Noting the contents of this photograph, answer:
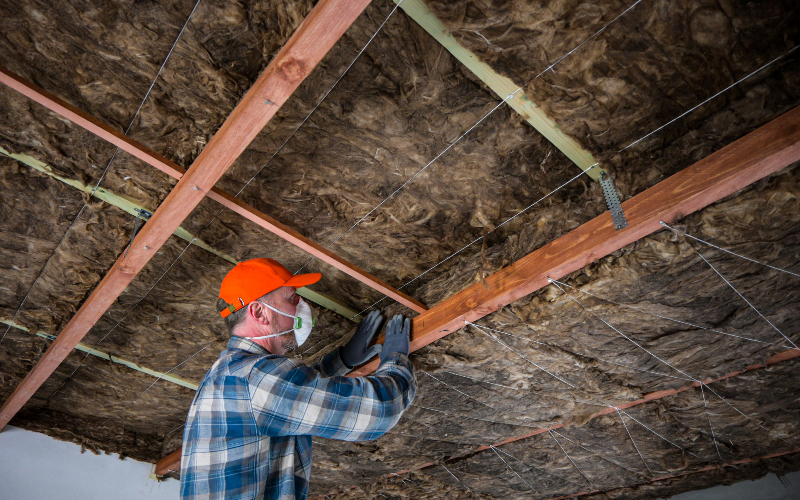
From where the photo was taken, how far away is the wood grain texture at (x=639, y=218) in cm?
140

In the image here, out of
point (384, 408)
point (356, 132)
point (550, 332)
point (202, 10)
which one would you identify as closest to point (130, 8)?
point (202, 10)

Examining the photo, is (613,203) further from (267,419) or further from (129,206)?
(129,206)

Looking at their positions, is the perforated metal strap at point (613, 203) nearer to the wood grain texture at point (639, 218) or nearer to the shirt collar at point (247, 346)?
the wood grain texture at point (639, 218)

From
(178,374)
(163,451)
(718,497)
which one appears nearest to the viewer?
(178,374)

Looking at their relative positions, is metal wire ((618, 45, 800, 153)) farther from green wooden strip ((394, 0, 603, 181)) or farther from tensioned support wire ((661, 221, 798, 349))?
tensioned support wire ((661, 221, 798, 349))

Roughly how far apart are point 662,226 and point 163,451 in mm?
4216

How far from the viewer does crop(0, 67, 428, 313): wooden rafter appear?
1.57 metres

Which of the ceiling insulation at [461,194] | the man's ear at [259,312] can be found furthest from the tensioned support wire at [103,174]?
the man's ear at [259,312]

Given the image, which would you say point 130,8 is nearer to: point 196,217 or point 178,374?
point 196,217

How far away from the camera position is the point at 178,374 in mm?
3342

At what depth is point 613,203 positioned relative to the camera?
1.73 meters

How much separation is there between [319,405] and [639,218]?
1.16 m

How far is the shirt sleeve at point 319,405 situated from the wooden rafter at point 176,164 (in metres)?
0.60

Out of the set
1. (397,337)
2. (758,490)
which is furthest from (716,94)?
(758,490)
